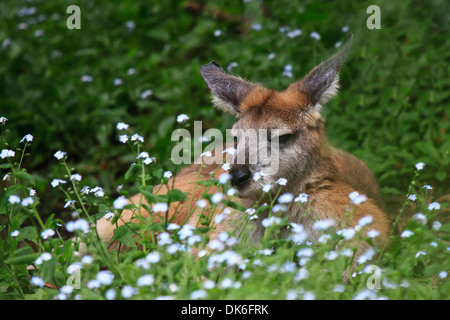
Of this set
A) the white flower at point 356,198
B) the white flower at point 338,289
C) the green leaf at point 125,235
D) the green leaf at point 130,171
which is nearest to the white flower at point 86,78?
the green leaf at point 130,171

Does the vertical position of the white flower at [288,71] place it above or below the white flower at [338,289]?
above

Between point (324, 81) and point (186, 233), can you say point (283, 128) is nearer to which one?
point (324, 81)

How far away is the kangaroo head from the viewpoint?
4.96 m

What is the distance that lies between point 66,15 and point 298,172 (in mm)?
6455

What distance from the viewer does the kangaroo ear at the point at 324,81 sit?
5152mm

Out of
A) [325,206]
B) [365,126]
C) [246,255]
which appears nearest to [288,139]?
[325,206]

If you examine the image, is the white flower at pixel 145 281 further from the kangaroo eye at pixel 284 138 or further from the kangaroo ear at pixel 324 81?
the kangaroo ear at pixel 324 81

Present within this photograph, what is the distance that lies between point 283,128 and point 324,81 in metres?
0.56

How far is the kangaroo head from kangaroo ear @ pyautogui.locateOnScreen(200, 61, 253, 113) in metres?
0.02

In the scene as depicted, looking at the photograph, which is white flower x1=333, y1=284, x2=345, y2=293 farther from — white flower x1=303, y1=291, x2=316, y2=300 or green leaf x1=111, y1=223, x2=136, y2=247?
green leaf x1=111, y1=223, x2=136, y2=247

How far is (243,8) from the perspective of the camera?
10.4 m

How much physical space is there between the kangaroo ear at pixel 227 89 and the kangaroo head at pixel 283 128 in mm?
24

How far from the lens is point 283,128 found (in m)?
5.08
